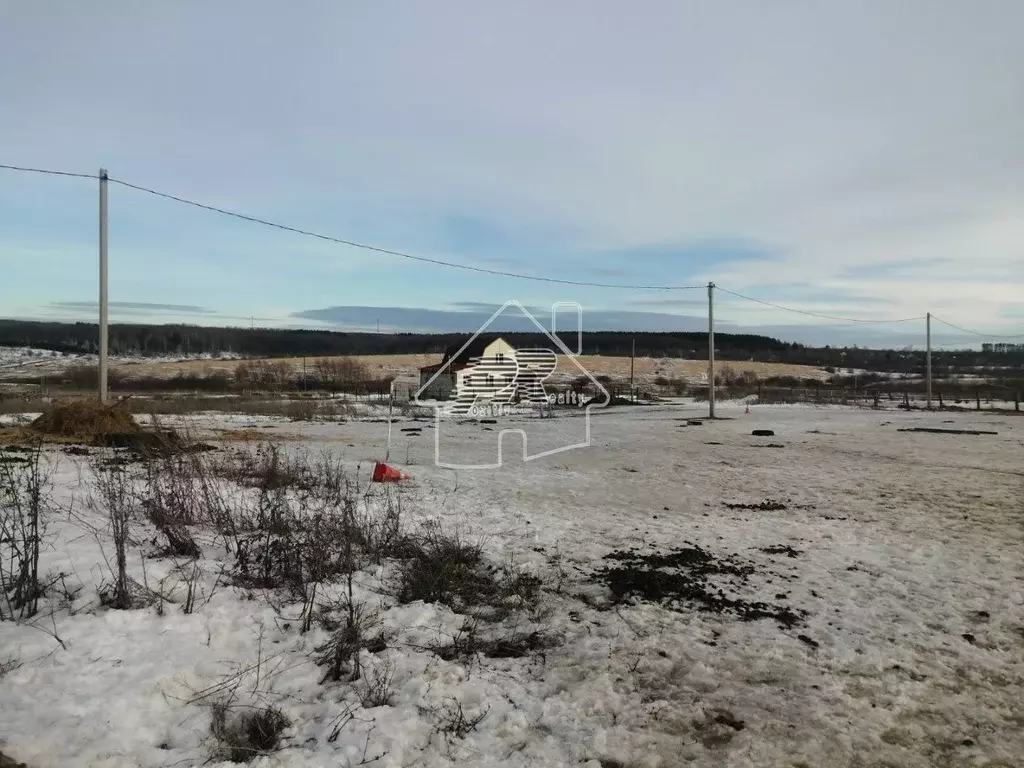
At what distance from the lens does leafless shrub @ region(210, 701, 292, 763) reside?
3000 mm

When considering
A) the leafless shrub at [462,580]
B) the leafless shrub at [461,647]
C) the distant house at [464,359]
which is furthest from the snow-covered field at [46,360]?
the leafless shrub at [461,647]

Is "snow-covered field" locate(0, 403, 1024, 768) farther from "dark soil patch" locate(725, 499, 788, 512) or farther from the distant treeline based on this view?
the distant treeline

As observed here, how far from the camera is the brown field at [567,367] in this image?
6769 centimetres

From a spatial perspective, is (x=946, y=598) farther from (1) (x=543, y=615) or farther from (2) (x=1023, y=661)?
(1) (x=543, y=615)

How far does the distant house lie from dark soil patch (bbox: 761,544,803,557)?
2412cm

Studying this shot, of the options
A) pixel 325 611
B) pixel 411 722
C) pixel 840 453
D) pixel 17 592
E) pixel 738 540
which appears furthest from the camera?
pixel 840 453

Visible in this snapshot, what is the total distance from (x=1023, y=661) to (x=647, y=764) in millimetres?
3071

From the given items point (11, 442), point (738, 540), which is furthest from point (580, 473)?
point (11, 442)

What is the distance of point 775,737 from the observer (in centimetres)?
337

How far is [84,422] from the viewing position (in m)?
14.5

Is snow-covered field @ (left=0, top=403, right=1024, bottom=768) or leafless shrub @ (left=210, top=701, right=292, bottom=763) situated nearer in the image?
leafless shrub @ (left=210, top=701, right=292, bottom=763)

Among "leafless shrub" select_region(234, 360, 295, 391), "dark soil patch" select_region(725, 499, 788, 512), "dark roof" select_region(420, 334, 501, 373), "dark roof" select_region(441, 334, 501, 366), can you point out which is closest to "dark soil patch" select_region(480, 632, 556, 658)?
"dark soil patch" select_region(725, 499, 788, 512)

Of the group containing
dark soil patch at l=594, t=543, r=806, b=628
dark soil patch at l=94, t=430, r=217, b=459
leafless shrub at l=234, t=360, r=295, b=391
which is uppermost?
leafless shrub at l=234, t=360, r=295, b=391

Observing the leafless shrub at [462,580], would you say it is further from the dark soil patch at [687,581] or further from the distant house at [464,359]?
the distant house at [464,359]
